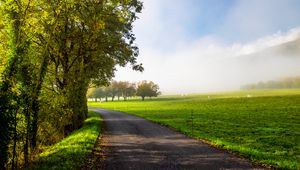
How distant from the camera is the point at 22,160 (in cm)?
2123

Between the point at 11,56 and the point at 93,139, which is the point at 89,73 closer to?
the point at 93,139

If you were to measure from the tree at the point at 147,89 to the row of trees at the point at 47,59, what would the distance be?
14199 centimetres

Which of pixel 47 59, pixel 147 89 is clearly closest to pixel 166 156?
pixel 47 59

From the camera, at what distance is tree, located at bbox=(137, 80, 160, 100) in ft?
615

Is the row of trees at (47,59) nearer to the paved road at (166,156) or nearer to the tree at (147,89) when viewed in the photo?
the paved road at (166,156)

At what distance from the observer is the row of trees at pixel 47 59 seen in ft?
56.2

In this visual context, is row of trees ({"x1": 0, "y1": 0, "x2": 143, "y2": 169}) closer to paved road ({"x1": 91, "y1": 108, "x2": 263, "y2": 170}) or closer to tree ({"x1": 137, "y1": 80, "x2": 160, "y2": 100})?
paved road ({"x1": 91, "y1": 108, "x2": 263, "y2": 170})

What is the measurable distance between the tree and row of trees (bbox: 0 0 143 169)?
Answer: 14199 cm

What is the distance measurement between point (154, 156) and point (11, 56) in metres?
8.34

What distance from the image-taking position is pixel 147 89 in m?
188

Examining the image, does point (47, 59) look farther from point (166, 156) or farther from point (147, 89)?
point (147, 89)

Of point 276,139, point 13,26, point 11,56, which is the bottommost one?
point 276,139

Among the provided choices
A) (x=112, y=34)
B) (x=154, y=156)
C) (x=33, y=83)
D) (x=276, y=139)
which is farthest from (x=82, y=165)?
(x=112, y=34)

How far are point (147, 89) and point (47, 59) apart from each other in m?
166
